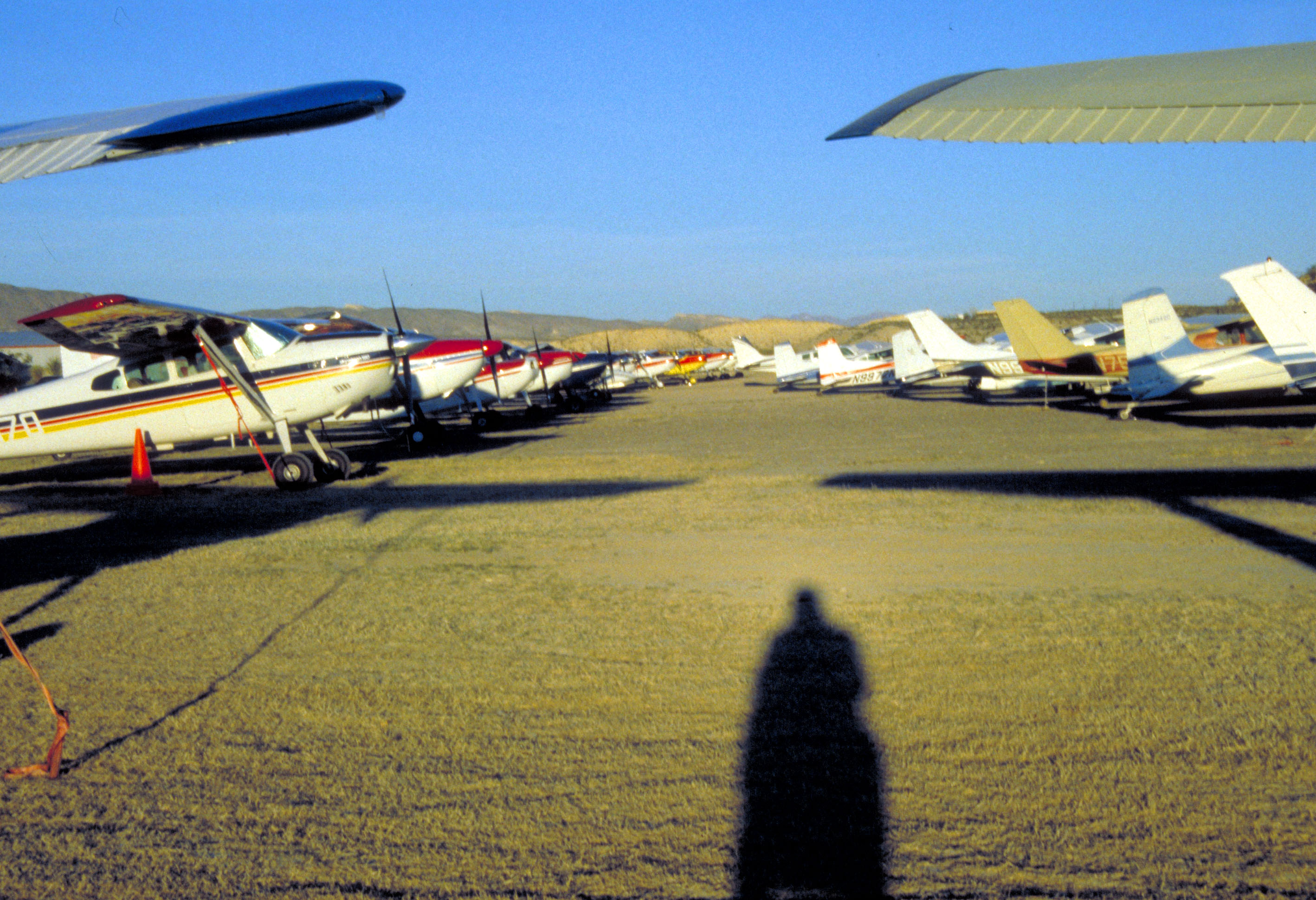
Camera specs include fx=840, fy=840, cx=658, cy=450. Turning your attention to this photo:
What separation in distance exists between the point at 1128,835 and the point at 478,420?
22.5 m

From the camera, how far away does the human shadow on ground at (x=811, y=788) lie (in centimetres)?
226

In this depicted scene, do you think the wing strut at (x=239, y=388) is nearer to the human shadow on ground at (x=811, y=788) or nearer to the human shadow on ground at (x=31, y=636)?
the human shadow on ground at (x=31, y=636)

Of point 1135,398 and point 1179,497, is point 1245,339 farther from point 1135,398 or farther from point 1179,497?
point 1179,497

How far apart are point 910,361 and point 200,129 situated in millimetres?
28363

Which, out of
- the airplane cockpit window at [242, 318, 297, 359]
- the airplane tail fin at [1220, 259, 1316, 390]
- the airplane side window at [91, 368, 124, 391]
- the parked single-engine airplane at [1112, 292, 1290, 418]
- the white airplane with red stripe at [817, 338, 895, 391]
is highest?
the airplane cockpit window at [242, 318, 297, 359]

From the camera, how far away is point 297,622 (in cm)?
494

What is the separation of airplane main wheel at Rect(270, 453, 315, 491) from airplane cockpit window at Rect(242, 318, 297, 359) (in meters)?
1.68

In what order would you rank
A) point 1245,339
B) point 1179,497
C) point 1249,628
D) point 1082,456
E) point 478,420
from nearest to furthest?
1. point 1249,628
2. point 1179,497
3. point 1082,456
4. point 1245,339
5. point 478,420

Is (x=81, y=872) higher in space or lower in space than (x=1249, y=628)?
higher

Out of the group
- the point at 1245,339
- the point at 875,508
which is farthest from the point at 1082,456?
the point at 1245,339

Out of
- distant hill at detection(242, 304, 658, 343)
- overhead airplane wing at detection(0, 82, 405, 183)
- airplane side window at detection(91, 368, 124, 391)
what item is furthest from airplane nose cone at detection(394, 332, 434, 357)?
distant hill at detection(242, 304, 658, 343)

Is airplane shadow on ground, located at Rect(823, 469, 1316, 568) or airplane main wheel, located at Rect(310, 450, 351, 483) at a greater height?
airplane main wheel, located at Rect(310, 450, 351, 483)

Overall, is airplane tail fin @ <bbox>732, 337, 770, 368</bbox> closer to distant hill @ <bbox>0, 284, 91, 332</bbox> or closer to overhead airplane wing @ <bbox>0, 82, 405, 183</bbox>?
overhead airplane wing @ <bbox>0, 82, 405, 183</bbox>

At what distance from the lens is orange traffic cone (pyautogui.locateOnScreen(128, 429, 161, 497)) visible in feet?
36.8
